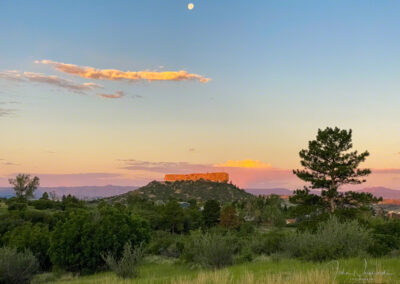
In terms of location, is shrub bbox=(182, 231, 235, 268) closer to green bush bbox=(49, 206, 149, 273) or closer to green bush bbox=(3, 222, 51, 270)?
green bush bbox=(49, 206, 149, 273)

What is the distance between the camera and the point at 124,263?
57.2 ft

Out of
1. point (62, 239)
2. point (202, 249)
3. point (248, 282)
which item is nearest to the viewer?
point (248, 282)

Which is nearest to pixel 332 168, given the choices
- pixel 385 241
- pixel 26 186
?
pixel 385 241

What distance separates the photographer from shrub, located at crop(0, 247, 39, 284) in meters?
23.4

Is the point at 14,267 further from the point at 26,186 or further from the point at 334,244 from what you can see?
the point at 26,186

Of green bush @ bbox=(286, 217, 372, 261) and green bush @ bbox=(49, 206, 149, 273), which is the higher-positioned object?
green bush @ bbox=(286, 217, 372, 261)

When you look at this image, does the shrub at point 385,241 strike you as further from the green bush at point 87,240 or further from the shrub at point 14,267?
the green bush at point 87,240

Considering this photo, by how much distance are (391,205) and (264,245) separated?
131m

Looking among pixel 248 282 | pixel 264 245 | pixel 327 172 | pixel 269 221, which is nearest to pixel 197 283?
pixel 248 282

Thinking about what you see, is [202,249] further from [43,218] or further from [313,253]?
[43,218]

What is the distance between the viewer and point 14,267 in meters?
Result: 23.9

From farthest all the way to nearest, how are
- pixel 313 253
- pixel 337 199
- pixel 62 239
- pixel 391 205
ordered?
pixel 391 205 → pixel 337 199 → pixel 62 239 → pixel 313 253

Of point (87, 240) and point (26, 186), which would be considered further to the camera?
point (26, 186)

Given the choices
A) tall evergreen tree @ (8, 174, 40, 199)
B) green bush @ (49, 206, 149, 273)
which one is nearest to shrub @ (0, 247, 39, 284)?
green bush @ (49, 206, 149, 273)
